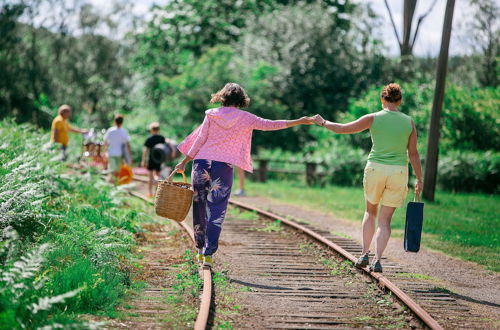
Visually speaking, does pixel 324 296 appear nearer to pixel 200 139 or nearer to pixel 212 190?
pixel 212 190

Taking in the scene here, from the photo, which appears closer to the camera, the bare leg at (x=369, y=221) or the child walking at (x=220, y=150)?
the child walking at (x=220, y=150)

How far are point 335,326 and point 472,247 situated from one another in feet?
19.1

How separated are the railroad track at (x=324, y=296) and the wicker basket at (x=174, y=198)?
0.80m

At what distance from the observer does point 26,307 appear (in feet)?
15.7

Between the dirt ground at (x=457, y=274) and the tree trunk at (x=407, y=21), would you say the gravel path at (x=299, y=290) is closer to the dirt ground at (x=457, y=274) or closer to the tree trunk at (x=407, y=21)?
the dirt ground at (x=457, y=274)

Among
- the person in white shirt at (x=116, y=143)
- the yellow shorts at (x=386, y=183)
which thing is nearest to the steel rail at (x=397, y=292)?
the yellow shorts at (x=386, y=183)

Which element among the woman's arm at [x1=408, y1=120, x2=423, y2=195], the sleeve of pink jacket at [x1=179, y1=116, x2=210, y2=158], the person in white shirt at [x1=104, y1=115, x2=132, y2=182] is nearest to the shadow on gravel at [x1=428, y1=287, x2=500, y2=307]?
the woman's arm at [x1=408, y1=120, x2=423, y2=195]

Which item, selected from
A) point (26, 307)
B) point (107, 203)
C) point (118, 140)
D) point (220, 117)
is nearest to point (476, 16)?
point (118, 140)

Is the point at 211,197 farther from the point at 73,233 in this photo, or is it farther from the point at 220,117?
the point at 73,233

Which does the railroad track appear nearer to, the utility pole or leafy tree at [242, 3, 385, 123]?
the utility pole

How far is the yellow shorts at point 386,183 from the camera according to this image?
23.4 ft

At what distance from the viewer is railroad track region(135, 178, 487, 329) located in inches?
222

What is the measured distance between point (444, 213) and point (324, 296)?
9.02 meters

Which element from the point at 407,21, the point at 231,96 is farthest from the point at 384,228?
the point at 407,21
